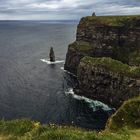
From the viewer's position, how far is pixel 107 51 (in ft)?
511

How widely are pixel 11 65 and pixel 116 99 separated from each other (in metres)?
91.7

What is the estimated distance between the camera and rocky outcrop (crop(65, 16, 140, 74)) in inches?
5792

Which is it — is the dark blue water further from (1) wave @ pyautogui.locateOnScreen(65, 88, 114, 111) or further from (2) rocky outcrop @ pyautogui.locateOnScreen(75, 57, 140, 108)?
(2) rocky outcrop @ pyautogui.locateOnScreen(75, 57, 140, 108)

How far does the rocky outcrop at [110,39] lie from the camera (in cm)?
14712

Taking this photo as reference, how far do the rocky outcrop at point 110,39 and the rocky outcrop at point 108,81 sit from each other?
27687 millimetres

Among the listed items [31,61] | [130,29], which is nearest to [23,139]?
[130,29]

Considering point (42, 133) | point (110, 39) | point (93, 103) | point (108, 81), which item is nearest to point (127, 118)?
point (42, 133)

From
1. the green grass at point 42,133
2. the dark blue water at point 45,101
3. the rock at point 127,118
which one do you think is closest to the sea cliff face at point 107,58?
the dark blue water at point 45,101

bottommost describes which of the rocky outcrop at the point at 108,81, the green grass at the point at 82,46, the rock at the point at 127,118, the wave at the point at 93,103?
the wave at the point at 93,103

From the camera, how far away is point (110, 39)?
6156 inches

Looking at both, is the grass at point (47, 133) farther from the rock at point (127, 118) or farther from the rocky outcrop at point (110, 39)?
the rocky outcrop at point (110, 39)

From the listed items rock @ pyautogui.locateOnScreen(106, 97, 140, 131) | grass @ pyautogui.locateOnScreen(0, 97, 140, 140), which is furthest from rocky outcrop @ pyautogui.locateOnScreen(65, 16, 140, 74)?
grass @ pyautogui.locateOnScreen(0, 97, 140, 140)

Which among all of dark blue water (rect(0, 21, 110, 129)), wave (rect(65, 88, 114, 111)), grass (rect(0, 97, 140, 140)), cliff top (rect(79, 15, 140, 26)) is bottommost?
wave (rect(65, 88, 114, 111))

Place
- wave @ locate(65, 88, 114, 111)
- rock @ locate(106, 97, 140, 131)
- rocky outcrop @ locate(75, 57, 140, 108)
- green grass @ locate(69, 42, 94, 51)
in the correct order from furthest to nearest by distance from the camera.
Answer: green grass @ locate(69, 42, 94, 51) < rocky outcrop @ locate(75, 57, 140, 108) < wave @ locate(65, 88, 114, 111) < rock @ locate(106, 97, 140, 131)
